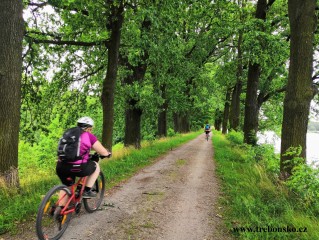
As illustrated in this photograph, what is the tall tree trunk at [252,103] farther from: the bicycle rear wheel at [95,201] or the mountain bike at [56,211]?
the mountain bike at [56,211]

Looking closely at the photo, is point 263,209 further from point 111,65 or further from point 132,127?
point 132,127

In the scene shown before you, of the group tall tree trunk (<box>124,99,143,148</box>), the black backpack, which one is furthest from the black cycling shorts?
tall tree trunk (<box>124,99,143,148</box>)

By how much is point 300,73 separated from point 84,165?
586 cm

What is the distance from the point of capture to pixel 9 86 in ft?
21.3

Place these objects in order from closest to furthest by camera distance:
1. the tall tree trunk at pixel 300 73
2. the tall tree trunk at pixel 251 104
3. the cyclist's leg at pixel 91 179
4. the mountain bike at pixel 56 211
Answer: the mountain bike at pixel 56 211
the cyclist's leg at pixel 91 179
the tall tree trunk at pixel 300 73
the tall tree trunk at pixel 251 104

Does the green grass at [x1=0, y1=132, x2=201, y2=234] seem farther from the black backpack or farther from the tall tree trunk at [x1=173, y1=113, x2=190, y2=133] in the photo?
the tall tree trunk at [x1=173, y1=113, x2=190, y2=133]

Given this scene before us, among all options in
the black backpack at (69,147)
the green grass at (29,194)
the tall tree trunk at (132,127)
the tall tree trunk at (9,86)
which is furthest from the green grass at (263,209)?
the tall tree trunk at (132,127)

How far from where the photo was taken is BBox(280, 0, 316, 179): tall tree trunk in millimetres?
7016

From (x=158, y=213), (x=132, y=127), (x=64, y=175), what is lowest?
(x=158, y=213)

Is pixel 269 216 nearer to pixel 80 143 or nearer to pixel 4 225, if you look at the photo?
pixel 80 143

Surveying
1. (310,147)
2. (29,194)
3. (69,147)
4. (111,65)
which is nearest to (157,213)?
(69,147)

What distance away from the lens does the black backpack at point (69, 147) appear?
15.1 ft

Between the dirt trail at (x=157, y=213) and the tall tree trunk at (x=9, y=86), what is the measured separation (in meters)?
2.29

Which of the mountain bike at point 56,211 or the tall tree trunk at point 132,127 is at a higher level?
the tall tree trunk at point 132,127
